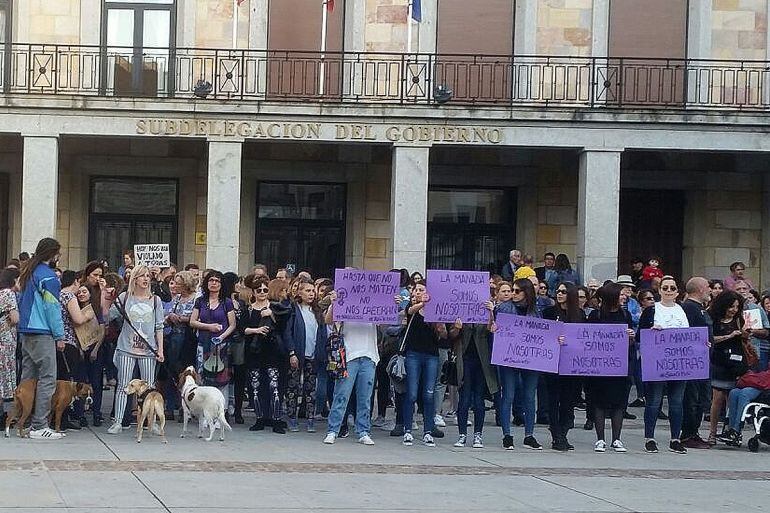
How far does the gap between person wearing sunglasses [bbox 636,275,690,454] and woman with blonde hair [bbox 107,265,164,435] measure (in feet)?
17.2

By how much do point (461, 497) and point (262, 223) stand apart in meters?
16.3

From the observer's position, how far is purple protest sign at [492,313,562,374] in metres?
13.1

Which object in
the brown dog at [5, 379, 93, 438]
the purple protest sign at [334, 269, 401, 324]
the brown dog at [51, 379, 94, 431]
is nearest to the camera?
Result: the brown dog at [5, 379, 93, 438]

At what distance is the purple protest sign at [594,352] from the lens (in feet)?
43.2

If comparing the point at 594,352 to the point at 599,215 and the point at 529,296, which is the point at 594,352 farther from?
the point at 599,215

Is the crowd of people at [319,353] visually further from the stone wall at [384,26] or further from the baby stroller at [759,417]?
the stone wall at [384,26]

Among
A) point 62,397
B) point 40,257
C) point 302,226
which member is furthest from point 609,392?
point 302,226

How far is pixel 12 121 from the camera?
2281cm

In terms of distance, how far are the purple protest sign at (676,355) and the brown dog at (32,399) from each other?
19.4ft

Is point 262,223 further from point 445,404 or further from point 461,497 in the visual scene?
point 461,497

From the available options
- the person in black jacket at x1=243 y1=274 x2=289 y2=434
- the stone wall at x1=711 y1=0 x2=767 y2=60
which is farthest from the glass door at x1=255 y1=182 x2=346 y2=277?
the person in black jacket at x1=243 y1=274 x2=289 y2=434

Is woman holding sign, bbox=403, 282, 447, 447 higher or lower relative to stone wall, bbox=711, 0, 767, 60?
lower

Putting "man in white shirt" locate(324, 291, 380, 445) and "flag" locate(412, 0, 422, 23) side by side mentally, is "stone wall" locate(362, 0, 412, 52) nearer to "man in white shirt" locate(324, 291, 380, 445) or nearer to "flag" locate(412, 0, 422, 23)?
"flag" locate(412, 0, 422, 23)

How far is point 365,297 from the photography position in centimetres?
1330
